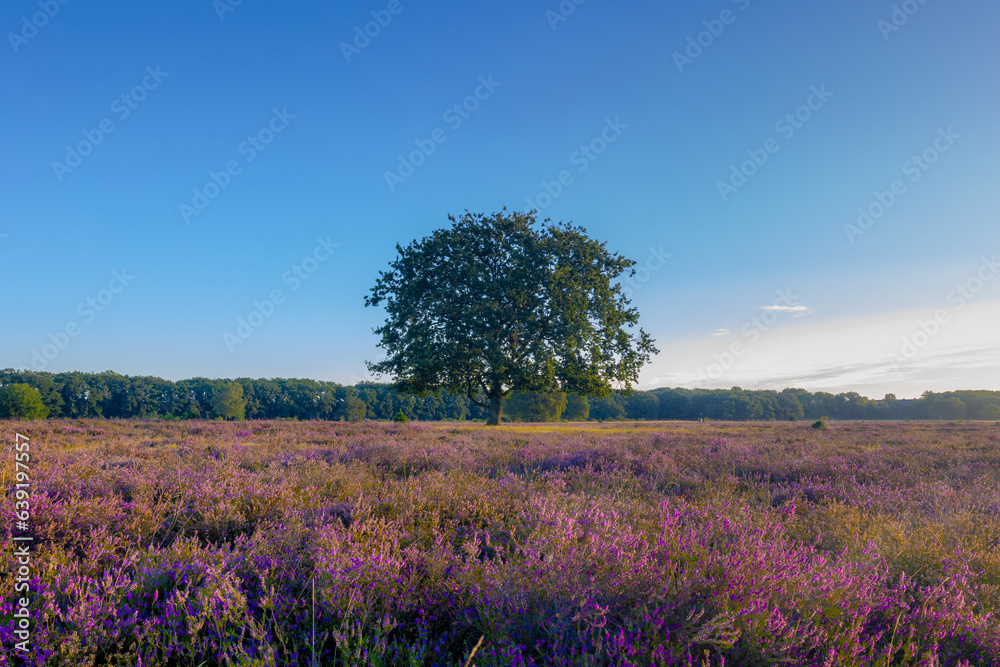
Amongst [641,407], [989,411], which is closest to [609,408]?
[641,407]

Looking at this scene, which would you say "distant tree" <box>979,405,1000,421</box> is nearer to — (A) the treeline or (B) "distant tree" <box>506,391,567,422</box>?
(A) the treeline

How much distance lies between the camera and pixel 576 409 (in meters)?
79.9

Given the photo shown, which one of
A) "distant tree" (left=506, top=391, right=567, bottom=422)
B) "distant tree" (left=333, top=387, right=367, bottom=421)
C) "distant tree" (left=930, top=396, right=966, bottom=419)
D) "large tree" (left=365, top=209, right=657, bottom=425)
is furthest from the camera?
"distant tree" (left=333, top=387, right=367, bottom=421)

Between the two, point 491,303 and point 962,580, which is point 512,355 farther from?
point 962,580

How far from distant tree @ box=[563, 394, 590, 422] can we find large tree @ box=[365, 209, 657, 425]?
5630 cm

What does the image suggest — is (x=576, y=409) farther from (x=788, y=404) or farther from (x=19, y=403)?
(x=19, y=403)

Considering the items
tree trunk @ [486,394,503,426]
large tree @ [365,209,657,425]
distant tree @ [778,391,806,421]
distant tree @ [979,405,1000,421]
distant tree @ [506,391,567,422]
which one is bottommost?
distant tree @ [979,405,1000,421]

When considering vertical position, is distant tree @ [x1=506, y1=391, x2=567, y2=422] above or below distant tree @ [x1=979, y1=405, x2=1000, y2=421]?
above

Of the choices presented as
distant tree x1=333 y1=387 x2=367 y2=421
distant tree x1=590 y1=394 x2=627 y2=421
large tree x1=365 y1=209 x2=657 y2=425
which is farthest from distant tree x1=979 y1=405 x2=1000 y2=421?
distant tree x1=333 y1=387 x2=367 y2=421

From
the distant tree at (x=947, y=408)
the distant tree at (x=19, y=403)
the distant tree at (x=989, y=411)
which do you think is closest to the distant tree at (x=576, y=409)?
the distant tree at (x=947, y=408)

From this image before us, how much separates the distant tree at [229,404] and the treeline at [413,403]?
17 cm

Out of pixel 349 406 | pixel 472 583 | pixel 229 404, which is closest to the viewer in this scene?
pixel 472 583

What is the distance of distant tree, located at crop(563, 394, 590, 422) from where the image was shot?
7831 cm

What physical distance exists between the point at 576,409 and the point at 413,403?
3402cm
